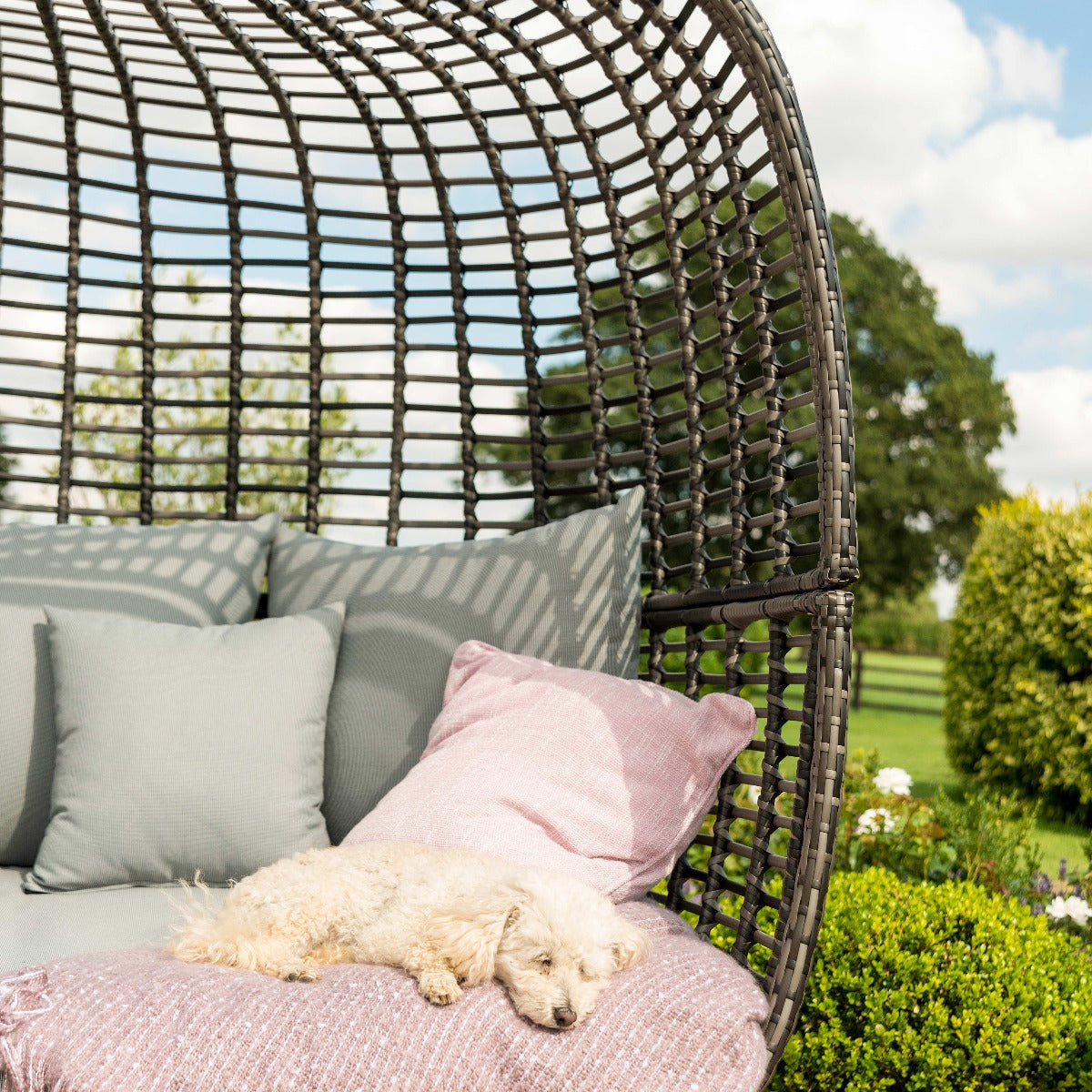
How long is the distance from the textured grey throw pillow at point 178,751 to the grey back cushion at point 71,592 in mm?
95

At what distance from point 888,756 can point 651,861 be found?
7172 mm

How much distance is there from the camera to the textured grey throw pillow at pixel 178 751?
175 centimetres

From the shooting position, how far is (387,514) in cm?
259

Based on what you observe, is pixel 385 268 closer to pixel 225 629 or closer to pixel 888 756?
pixel 225 629

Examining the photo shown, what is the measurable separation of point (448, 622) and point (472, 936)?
0.94 meters

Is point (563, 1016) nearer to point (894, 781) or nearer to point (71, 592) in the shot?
point (71, 592)

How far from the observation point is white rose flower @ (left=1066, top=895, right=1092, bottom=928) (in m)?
2.40

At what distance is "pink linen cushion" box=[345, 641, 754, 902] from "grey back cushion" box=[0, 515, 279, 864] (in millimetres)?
711

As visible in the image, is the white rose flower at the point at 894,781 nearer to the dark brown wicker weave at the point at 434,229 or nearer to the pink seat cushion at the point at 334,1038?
the dark brown wicker weave at the point at 434,229

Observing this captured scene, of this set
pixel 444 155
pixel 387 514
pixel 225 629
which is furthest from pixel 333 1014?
pixel 444 155

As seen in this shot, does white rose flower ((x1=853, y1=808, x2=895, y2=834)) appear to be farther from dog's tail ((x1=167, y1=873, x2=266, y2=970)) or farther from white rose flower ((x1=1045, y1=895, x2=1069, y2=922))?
dog's tail ((x1=167, y1=873, x2=266, y2=970))

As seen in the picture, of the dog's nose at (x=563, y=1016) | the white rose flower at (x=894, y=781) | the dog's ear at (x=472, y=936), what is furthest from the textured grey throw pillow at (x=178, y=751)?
the white rose flower at (x=894, y=781)

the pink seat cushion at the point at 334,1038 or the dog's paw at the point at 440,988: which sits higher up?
the dog's paw at the point at 440,988

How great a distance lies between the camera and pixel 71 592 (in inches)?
82.5
